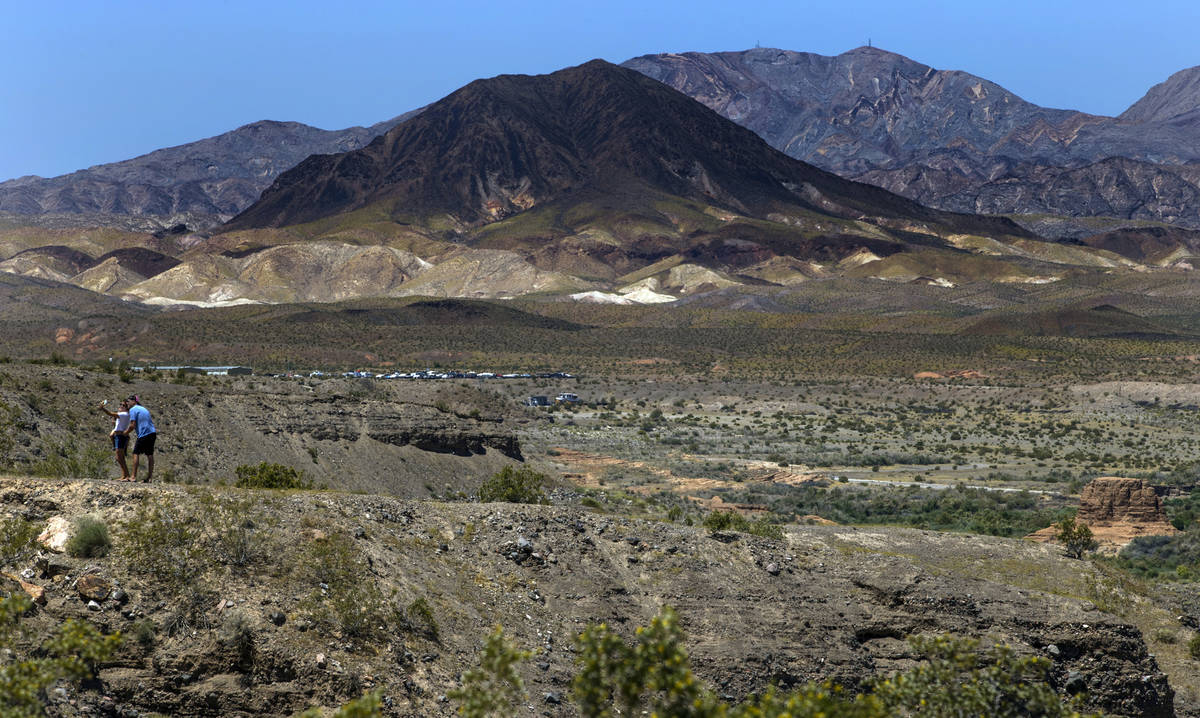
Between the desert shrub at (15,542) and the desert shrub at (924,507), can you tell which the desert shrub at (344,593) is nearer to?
the desert shrub at (15,542)

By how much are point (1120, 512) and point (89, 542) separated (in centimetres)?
3421

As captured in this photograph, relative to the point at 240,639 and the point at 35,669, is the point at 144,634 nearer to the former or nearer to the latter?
the point at 240,639

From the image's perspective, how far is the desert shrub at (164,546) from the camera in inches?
583

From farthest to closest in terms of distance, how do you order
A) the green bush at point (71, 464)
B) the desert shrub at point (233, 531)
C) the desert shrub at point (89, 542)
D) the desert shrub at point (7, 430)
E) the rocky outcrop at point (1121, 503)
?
the rocky outcrop at point (1121, 503)
the desert shrub at point (7, 430)
the green bush at point (71, 464)
the desert shrub at point (233, 531)
the desert shrub at point (89, 542)

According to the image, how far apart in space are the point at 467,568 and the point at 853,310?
164690 mm

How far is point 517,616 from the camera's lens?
1752 centimetres

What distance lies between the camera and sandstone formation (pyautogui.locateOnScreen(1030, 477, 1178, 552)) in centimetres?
3725

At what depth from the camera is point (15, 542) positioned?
14125mm

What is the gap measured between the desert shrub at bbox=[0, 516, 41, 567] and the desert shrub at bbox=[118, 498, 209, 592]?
108 cm

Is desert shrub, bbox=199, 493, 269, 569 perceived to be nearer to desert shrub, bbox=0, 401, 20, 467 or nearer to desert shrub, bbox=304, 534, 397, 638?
desert shrub, bbox=304, 534, 397, 638

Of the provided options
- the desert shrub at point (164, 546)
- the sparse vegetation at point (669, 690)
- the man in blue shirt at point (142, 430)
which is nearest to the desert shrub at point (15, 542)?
the desert shrub at point (164, 546)

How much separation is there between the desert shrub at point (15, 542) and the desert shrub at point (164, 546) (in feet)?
3.56

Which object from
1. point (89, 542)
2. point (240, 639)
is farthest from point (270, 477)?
point (240, 639)

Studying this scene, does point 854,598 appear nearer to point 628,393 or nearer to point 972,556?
point 972,556
